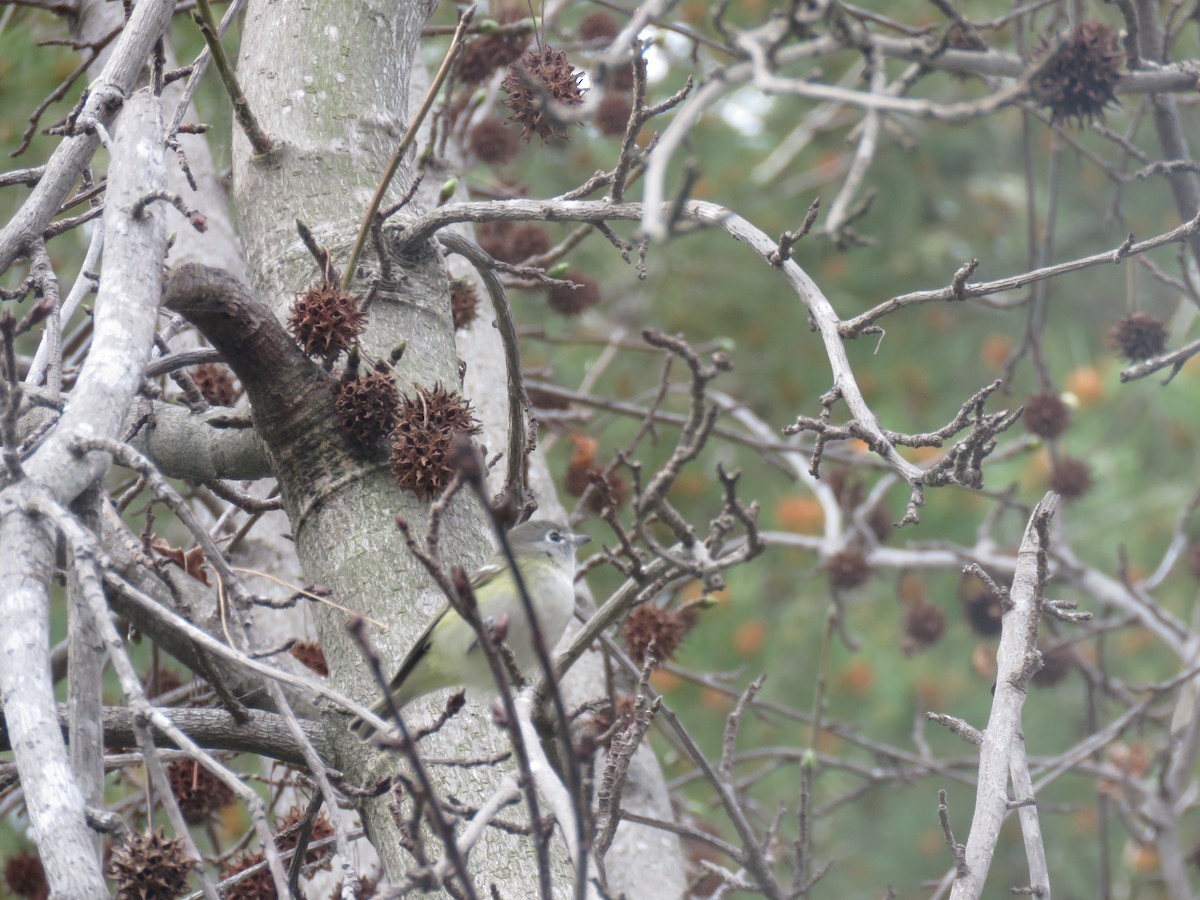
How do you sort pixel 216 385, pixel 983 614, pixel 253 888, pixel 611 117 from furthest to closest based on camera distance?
pixel 983 614
pixel 611 117
pixel 216 385
pixel 253 888

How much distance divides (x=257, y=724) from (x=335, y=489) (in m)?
0.57

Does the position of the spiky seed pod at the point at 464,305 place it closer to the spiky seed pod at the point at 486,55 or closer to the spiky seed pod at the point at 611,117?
the spiky seed pod at the point at 486,55

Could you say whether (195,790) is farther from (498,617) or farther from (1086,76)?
(1086,76)

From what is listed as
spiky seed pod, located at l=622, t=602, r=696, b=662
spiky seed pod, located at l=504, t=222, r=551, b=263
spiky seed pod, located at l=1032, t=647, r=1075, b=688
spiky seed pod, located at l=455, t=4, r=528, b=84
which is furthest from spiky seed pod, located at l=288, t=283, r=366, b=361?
spiky seed pod, located at l=1032, t=647, r=1075, b=688

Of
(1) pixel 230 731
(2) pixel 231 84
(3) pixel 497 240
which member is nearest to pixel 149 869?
(1) pixel 230 731

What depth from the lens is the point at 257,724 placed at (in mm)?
2711

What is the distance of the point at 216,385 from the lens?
13.5ft

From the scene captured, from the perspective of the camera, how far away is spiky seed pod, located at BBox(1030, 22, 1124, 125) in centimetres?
351

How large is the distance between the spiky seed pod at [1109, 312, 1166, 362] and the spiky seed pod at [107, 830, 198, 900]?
12.5ft

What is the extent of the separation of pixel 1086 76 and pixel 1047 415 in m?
2.03

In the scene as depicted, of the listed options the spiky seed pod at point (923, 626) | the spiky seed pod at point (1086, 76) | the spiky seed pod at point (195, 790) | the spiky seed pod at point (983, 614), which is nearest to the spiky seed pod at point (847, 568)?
the spiky seed pod at point (923, 626)

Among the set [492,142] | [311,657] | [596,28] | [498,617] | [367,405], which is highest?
[596,28]

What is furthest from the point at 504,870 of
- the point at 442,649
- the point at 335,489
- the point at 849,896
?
the point at 849,896

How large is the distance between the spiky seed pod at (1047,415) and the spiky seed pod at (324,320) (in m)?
3.50
